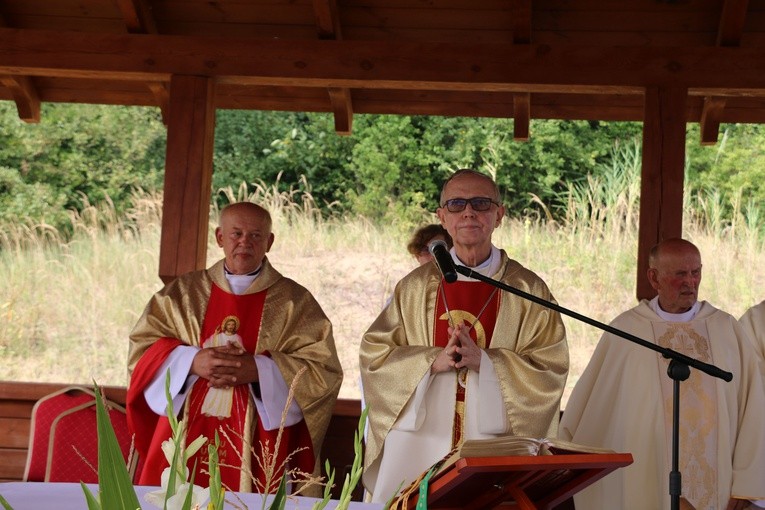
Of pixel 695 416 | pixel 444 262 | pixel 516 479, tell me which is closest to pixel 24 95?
pixel 695 416

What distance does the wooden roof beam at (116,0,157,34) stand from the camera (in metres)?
5.77

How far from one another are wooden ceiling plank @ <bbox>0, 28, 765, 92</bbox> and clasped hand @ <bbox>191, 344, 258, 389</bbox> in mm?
1739

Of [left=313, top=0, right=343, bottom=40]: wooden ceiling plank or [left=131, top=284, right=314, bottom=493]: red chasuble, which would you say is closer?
[left=131, top=284, right=314, bottom=493]: red chasuble

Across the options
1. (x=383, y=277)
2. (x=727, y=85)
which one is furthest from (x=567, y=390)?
(x=727, y=85)

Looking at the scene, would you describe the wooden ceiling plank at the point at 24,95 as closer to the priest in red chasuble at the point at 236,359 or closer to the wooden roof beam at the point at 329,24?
the wooden roof beam at the point at 329,24

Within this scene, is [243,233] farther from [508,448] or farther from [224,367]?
[508,448]

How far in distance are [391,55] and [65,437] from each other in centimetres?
254

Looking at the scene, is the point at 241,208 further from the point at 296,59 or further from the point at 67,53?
the point at 67,53

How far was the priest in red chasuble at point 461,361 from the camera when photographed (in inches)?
165

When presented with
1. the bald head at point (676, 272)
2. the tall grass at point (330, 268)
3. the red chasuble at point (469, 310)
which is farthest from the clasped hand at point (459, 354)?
the tall grass at point (330, 268)

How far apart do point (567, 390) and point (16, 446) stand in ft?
17.0

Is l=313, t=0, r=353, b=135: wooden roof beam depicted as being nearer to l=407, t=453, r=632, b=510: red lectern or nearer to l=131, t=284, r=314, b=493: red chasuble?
l=131, t=284, r=314, b=493: red chasuble

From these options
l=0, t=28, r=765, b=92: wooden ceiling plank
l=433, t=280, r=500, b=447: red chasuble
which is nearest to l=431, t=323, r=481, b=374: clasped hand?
l=433, t=280, r=500, b=447: red chasuble

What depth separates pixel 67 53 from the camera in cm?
581
